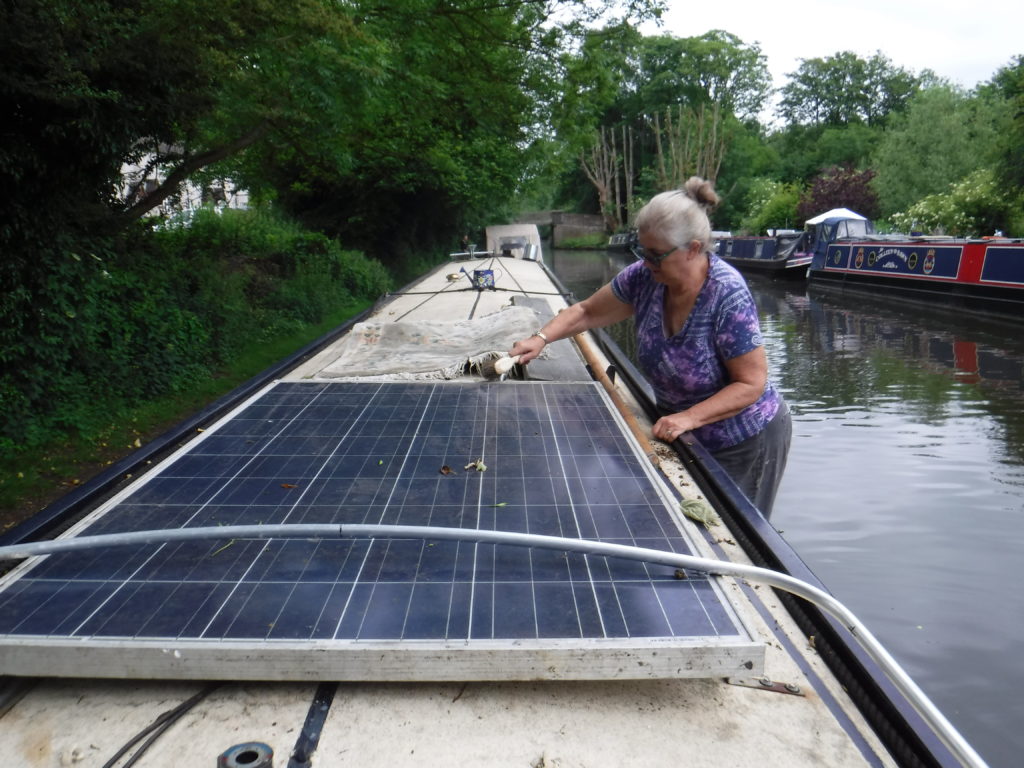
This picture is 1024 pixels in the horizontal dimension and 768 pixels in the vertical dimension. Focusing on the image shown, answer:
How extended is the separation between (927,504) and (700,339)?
162 inches

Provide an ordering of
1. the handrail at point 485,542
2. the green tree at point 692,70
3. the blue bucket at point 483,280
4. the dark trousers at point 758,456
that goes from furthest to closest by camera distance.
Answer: the green tree at point 692,70 < the blue bucket at point 483,280 < the dark trousers at point 758,456 < the handrail at point 485,542

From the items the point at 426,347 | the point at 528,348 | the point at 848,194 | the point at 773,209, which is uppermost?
the point at 848,194

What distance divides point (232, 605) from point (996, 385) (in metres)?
10.0

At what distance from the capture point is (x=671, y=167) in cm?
5106

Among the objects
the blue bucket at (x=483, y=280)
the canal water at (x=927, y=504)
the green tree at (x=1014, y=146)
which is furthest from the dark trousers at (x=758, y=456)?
the green tree at (x=1014, y=146)

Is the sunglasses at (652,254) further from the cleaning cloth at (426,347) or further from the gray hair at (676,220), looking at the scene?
the cleaning cloth at (426,347)

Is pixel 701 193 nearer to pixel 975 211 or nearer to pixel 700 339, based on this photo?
pixel 700 339

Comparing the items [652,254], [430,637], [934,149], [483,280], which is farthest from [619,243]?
[430,637]

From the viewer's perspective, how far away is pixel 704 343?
108 inches

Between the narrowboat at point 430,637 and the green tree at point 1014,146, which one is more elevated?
the green tree at point 1014,146

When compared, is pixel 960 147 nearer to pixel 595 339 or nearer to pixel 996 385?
pixel 996 385

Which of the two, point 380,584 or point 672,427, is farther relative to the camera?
point 672,427

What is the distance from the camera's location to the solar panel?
1420 millimetres

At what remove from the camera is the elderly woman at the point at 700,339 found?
258cm
